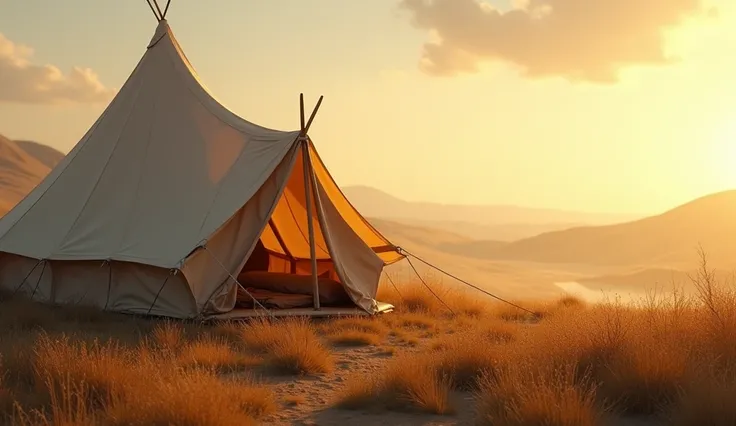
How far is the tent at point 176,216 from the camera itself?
10094mm

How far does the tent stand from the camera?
10.1 m

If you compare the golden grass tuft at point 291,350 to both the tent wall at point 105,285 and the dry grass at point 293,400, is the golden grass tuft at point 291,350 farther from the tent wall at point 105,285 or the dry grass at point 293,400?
the tent wall at point 105,285

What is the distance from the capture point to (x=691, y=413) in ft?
16.3

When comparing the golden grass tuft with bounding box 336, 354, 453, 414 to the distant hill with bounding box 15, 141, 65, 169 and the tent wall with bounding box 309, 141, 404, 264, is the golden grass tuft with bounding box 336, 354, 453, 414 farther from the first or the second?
the distant hill with bounding box 15, 141, 65, 169

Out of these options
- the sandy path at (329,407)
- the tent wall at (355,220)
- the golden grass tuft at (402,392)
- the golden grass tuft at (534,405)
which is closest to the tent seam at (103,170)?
the tent wall at (355,220)

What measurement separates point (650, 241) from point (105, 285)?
8468cm

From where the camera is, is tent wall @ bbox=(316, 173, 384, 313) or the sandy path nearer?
the sandy path

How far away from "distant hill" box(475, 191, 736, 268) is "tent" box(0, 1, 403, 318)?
59567mm

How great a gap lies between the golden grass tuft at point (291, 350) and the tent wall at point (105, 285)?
1.66 m

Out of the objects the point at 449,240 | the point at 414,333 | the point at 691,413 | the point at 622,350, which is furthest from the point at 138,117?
the point at 449,240

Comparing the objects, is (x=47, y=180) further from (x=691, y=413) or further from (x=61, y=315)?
(x=691, y=413)

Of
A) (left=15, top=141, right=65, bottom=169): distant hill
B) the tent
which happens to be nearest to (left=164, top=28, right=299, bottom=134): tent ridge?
the tent

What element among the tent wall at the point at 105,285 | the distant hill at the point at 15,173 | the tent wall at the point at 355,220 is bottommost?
the tent wall at the point at 105,285

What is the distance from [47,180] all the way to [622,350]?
9.84m
